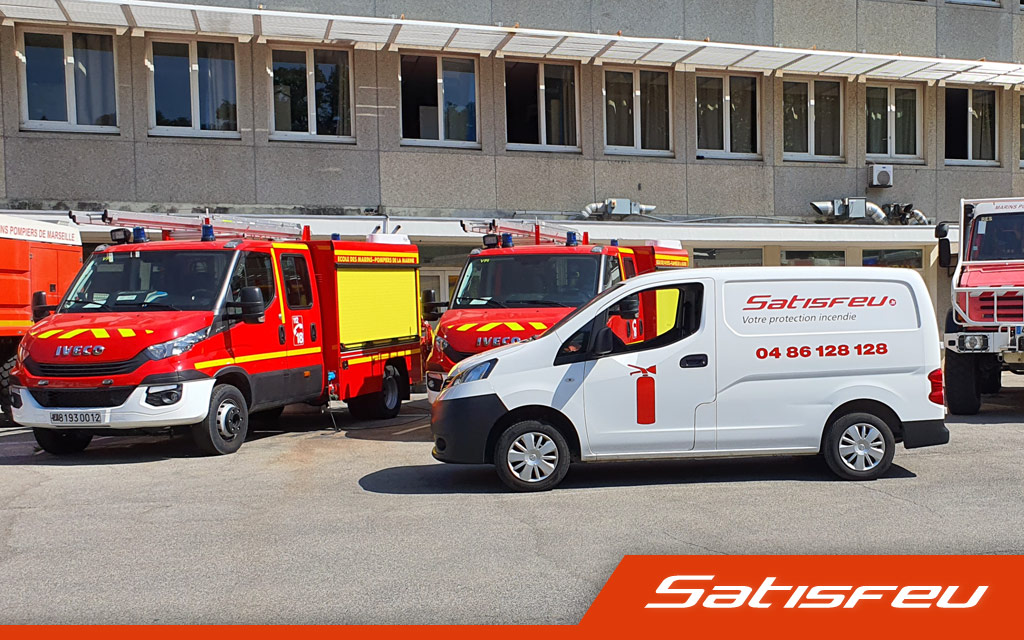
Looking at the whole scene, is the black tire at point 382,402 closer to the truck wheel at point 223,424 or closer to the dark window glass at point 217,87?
the truck wheel at point 223,424

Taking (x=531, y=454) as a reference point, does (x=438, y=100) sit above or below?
above

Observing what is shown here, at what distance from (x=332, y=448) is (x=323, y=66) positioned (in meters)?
10.0

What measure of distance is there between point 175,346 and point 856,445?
6.32 meters

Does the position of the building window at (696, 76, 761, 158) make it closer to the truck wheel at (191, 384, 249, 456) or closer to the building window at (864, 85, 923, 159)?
the building window at (864, 85, 923, 159)

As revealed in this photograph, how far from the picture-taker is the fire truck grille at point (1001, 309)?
11.9 m

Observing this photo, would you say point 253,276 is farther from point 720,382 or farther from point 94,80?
point 94,80

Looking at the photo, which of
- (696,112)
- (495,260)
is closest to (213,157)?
(495,260)

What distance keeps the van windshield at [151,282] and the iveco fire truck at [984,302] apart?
28.4ft

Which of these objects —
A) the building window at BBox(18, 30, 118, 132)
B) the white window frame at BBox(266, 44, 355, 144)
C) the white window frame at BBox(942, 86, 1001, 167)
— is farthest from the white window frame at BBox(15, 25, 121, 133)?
the white window frame at BBox(942, 86, 1001, 167)

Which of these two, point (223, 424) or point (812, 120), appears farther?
point (812, 120)

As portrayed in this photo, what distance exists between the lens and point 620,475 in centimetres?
870

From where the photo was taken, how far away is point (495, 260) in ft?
39.6

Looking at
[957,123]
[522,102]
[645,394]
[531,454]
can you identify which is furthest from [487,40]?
[531,454]

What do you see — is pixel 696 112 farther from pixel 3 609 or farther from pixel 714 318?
pixel 3 609
